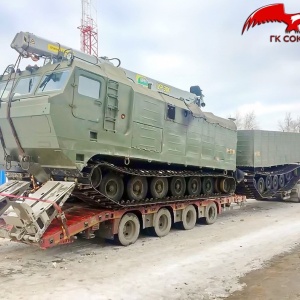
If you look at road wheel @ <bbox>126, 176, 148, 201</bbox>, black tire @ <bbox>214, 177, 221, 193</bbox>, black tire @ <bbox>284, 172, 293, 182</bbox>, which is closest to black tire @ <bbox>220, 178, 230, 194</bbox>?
black tire @ <bbox>214, 177, 221, 193</bbox>

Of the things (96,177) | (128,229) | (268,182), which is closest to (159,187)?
(128,229)

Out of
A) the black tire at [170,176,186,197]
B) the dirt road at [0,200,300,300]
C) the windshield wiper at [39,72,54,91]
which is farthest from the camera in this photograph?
the black tire at [170,176,186,197]

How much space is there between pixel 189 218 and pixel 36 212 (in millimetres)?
5458

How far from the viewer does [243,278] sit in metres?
6.03

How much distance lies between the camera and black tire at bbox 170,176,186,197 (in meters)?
10.0

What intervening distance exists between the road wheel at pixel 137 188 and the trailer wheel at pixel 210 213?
10.7 feet

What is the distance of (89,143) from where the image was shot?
7.30m

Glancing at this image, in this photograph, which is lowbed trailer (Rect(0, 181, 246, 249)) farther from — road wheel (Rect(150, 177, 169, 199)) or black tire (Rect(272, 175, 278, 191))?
black tire (Rect(272, 175, 278, 191))

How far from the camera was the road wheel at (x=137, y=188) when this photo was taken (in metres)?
8.51

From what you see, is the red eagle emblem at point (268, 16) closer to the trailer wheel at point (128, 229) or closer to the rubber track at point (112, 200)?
the rubber track at point (112, 200)

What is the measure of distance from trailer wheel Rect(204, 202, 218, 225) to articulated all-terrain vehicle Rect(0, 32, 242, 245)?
1.35 m

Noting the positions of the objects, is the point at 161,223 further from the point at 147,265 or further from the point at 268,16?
the point at 268,16

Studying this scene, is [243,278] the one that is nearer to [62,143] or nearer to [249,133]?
[62,143]

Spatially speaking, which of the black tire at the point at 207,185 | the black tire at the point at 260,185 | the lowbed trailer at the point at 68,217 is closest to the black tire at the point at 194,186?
the lowbed trailer at the point at 68,217
